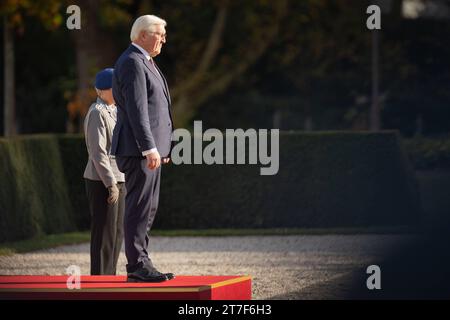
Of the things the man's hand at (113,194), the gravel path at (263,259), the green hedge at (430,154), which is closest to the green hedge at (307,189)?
the gravel path at (263,259)

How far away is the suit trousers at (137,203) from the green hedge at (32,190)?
6.45 metres

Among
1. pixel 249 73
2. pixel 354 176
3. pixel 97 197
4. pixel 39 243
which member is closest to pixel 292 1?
pixel 249 73

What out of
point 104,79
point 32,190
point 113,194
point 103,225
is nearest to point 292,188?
point 32,190

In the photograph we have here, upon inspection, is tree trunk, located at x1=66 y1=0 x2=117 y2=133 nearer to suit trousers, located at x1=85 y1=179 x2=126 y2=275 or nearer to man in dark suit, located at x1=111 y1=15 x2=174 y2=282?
suit trousers, located at x1=85 y1=179 x2=126 y2=275

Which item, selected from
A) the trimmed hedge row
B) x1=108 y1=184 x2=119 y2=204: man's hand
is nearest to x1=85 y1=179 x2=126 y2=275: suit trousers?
x1=108 y1=184 x2=119 y2=204: man's hand

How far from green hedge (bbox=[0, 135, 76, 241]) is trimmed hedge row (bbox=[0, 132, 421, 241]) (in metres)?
0.05

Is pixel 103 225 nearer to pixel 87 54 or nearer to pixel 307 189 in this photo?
pixel 307 189

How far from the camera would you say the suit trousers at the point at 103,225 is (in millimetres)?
9523

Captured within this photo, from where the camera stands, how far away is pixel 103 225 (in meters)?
9.56

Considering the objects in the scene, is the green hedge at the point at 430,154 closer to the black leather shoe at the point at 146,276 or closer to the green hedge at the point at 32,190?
the green hedge at the point at 32,190

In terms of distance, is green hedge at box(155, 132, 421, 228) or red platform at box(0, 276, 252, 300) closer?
red platform at box(0, 276, 252, 300)

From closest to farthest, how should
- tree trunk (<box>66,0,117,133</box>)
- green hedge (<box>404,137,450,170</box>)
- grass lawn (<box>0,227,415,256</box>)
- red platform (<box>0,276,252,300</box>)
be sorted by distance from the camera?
red platform (<box>0,276,252,300</box>), grass lawn (<box>0,227,415,256</box>), green hedge (<box>404,137,450,170</box>), tree trunk (<box>66,0,117,133</box>)

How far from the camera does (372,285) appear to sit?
5.06 metres

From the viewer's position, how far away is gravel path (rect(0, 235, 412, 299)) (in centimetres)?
1100
